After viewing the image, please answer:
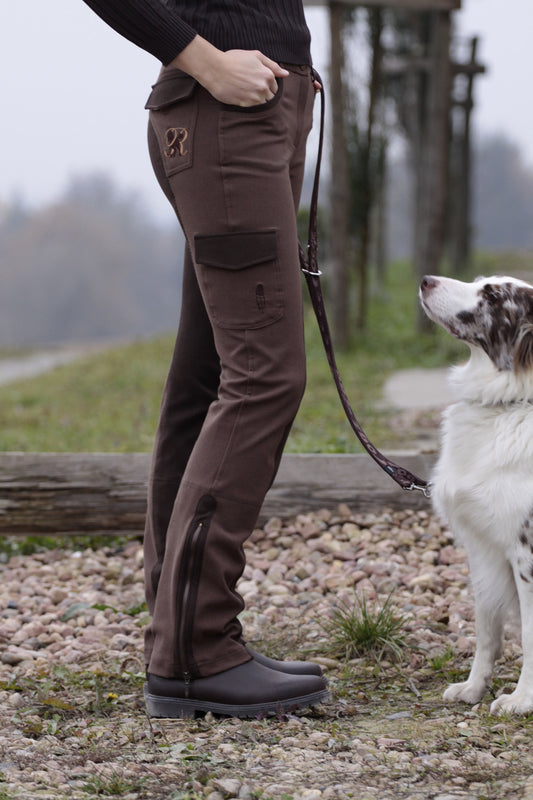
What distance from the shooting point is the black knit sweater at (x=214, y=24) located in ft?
6.97

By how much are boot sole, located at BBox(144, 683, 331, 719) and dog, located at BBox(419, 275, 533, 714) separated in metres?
0.47

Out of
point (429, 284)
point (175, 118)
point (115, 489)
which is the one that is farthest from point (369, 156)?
point (175, 118)

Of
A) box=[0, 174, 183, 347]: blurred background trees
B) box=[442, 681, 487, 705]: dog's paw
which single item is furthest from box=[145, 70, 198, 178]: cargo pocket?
box=[0, 174, 183, 347]: blurred background trees

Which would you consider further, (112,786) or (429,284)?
(429,284)

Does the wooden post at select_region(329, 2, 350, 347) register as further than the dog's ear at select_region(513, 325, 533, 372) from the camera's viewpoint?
Yes

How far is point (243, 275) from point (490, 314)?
2.63ft

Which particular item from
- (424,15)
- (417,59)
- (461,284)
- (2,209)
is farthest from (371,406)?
(2,209)

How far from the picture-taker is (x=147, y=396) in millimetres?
9641

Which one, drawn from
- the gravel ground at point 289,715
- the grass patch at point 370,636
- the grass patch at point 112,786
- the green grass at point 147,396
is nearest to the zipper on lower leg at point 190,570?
the gravel ground at point 289,715

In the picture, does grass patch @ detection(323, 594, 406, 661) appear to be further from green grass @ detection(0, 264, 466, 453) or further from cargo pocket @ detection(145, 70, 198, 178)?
green grass @ detection(0, 264, 466, 453)

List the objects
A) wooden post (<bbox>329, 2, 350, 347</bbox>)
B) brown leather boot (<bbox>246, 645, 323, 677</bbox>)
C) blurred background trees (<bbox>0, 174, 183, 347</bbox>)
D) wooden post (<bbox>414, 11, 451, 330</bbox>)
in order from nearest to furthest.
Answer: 1. brown leather boot (<bbox>246, 645, 323, 677</bbox>)
2. wooden post (<bbox>329, 2, 350, 347</bbox>)
3. wooden post (<bbox>414, 11, 451, 330</bbox>)
4. blurred background trees (<bbox>0, 174, 183, 347</bbox>)

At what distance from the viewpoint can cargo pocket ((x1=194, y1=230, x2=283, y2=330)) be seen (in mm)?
2234

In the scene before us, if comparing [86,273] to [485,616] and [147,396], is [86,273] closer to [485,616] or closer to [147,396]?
[147,396]

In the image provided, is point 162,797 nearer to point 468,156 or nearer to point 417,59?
point 417,59
